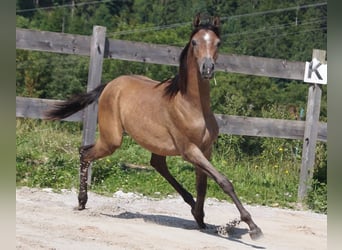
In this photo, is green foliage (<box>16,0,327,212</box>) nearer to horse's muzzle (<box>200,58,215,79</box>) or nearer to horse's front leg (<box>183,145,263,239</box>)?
→ horse's muzzle (<box>200,58,215,79</box>)

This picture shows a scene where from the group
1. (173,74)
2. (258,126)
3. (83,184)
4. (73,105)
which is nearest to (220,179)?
(83,184)

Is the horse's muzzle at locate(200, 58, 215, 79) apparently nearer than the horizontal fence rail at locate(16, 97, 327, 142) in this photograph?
Yes

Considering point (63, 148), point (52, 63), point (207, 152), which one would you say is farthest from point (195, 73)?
point (52, 63)

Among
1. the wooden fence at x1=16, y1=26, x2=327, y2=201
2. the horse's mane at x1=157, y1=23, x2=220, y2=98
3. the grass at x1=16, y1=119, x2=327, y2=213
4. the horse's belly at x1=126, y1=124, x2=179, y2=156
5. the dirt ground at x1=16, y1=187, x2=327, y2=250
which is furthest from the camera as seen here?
the grass at x1=16, y1=119, x2=327, y2=213

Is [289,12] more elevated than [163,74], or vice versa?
[289,12]

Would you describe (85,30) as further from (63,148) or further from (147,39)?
(63,148)

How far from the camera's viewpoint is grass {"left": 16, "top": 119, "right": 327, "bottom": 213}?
689 centimetres

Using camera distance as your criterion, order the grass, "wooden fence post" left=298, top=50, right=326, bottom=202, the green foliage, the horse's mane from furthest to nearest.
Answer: "wooden fence post" left=298, top=50, right=326, bottom=202 → the green foliage → the grass → the horse's mane

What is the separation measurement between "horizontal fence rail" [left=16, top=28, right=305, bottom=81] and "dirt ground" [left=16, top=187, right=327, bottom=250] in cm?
170

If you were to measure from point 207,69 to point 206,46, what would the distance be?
267mm

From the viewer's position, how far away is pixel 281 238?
5062 millimetres

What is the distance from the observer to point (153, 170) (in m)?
7.54

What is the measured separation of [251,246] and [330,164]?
3.98 metres

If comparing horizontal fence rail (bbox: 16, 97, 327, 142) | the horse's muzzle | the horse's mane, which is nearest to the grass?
horizontal fence rail (bbox: 16, 97, 327, 142)
